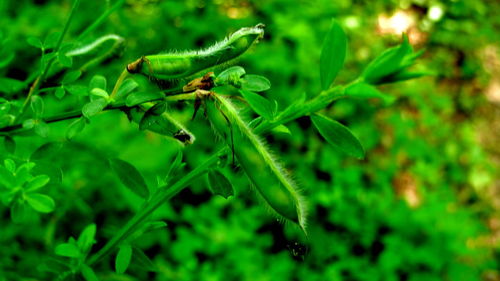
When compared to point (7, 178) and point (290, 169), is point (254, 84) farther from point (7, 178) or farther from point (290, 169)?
point (290, 169)

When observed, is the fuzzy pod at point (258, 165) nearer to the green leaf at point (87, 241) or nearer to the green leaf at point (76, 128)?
the green leaf at point (76, 128)

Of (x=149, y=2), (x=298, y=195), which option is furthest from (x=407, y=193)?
(x=298, y=195)

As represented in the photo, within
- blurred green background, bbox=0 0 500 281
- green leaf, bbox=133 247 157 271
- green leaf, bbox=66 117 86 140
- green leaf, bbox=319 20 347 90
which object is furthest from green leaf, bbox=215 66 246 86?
blurred green background, bbox=0 0 500 281

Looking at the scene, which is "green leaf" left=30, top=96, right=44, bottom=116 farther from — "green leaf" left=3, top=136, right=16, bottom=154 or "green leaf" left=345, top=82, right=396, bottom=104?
"green leaf" left=345, top=82, right=396, bottom=104

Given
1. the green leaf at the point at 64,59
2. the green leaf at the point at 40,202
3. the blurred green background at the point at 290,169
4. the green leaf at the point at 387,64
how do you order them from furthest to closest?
1. the blurred green background at the point at 290,169
2. the green leaf at the point at 64,59
3. the green leaf at the point at 40,202
4. the green leaf at the point at 387,64

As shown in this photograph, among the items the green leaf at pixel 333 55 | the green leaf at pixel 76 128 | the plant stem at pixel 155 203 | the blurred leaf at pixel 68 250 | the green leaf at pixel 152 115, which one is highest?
the green leaf at pixel 333 55

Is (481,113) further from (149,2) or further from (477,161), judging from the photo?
(149,2)

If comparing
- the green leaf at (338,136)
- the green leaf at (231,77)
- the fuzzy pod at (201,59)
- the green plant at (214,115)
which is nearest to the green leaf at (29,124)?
the green plant at (214,115)
